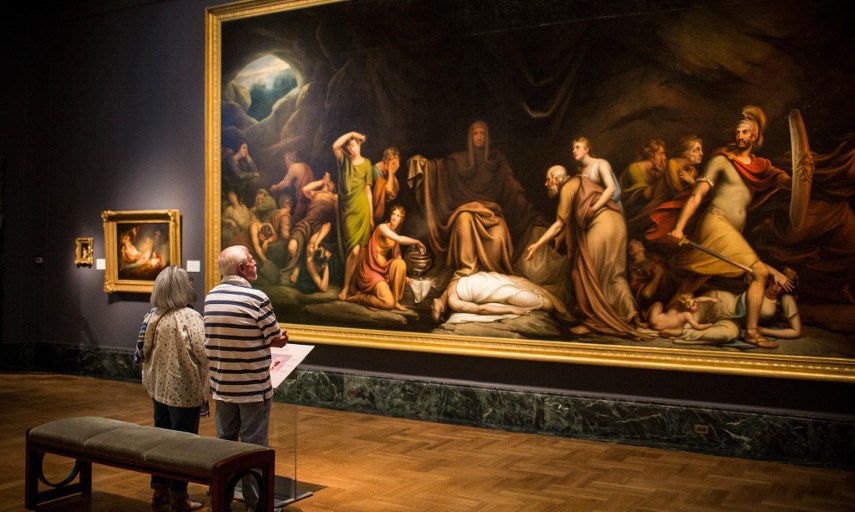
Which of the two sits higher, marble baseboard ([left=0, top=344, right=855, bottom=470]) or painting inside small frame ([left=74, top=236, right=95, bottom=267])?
painting inside small frame ([left=74, top=236, right=95, bottom=267])

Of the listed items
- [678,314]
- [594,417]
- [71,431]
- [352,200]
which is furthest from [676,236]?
[71,431]

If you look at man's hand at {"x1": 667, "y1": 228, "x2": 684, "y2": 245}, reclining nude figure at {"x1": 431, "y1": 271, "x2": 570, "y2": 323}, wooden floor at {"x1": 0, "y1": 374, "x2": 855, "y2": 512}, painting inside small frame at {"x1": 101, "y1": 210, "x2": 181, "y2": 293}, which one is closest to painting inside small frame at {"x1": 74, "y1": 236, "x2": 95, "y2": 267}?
painting inside small frame at {"x1": 101, "y1": 210, "x2": 181, "y2": 293}

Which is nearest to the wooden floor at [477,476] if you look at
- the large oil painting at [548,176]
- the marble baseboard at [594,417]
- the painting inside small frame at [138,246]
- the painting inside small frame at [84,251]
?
the marble baseboard at [594,417]

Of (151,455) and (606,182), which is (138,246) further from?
(151,455)

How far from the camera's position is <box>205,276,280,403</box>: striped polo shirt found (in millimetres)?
5754

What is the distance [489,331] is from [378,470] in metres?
2.69

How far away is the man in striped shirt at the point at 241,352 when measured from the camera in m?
5.76

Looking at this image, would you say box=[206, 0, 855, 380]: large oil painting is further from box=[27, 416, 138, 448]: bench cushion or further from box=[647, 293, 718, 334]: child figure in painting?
box=[27, 416, 138, 448]: bench cushion

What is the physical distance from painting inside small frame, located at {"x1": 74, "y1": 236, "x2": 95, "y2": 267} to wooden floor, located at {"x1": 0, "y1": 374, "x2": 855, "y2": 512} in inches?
159

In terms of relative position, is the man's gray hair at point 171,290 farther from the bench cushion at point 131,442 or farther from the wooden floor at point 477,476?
the wooden floor at point 477,476

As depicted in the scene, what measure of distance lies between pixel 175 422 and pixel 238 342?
95 cm

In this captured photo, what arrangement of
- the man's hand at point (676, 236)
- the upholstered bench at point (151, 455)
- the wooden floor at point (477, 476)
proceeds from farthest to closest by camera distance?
the man's hand at point (676, 236)
the wooden floor at point (477, 476)
the upholstered bench at point (151, 455)

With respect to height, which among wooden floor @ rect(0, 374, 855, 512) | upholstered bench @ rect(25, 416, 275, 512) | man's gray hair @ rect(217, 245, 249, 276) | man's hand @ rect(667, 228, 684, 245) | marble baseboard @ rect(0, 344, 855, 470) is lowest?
wooden floor @ rect(0, 374, 855, 512)

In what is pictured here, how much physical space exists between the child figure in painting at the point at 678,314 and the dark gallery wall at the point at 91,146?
4105 mm
